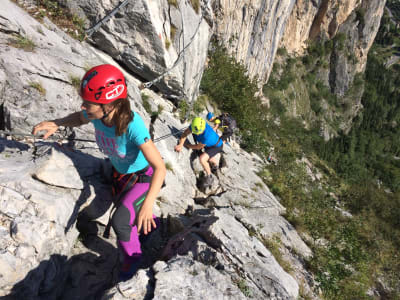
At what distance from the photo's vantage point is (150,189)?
2.32 metres

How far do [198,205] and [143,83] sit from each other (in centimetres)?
436

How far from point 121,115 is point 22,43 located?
3.42m

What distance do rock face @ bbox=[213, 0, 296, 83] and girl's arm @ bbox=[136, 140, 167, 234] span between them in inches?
658

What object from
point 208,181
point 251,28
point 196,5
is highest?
point 251,28

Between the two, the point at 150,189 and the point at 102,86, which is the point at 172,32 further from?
the point at 150,189

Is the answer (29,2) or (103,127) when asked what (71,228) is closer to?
(103,127)

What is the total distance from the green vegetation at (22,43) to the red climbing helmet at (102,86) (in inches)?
118

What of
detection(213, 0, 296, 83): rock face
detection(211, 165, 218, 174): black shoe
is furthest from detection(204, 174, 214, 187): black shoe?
detection(213, 0, 296, 83): rock face

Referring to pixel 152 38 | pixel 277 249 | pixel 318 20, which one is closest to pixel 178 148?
pixel 152 38

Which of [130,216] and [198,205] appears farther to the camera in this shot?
[198,205]

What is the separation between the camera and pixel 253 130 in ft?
49.1

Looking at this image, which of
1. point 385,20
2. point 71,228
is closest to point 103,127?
point 71,228

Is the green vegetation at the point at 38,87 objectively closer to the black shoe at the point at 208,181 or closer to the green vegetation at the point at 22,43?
the green vegetation at the point at 22,43

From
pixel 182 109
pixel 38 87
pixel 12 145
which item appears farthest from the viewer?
pixel 182 109
